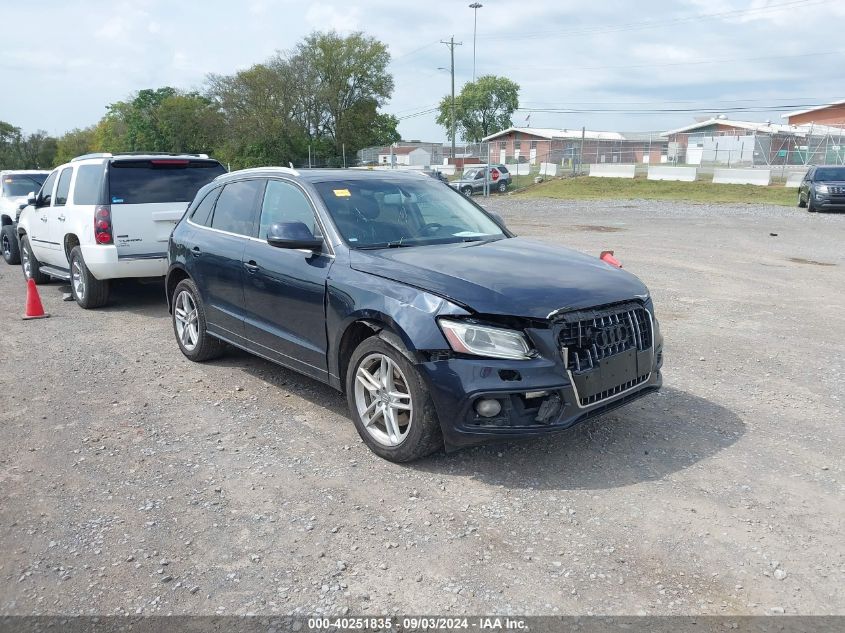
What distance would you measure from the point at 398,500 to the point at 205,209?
381 cm

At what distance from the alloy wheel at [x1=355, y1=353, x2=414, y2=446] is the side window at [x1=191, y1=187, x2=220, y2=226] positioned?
2744 mm

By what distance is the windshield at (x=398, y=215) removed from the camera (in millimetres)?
5180

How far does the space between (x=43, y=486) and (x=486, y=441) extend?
2622 millimetres

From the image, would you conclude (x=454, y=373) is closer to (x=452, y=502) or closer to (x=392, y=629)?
(x=452, y=502)

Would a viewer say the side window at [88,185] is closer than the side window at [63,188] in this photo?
Yes

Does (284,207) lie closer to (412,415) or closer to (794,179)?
(412,415)

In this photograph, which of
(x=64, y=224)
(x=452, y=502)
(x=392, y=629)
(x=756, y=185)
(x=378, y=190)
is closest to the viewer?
(x=392, y=629)

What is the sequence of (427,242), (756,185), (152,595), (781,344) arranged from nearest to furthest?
(152,595) → (427,242) → (781,344) → (756,185)

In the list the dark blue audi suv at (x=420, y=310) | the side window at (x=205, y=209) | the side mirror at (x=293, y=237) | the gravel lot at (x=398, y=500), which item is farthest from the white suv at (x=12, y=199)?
the side mirror at (x=293, y=237)

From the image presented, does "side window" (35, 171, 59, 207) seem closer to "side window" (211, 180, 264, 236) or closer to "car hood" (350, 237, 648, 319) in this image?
"side window" (211, 180, 264, 236)

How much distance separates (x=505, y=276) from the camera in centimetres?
443

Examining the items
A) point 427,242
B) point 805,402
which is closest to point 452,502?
point 427,242

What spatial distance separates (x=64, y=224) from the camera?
978 cm

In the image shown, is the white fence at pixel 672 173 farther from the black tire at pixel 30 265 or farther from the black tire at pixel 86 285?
the black tire at pixel 86 285
